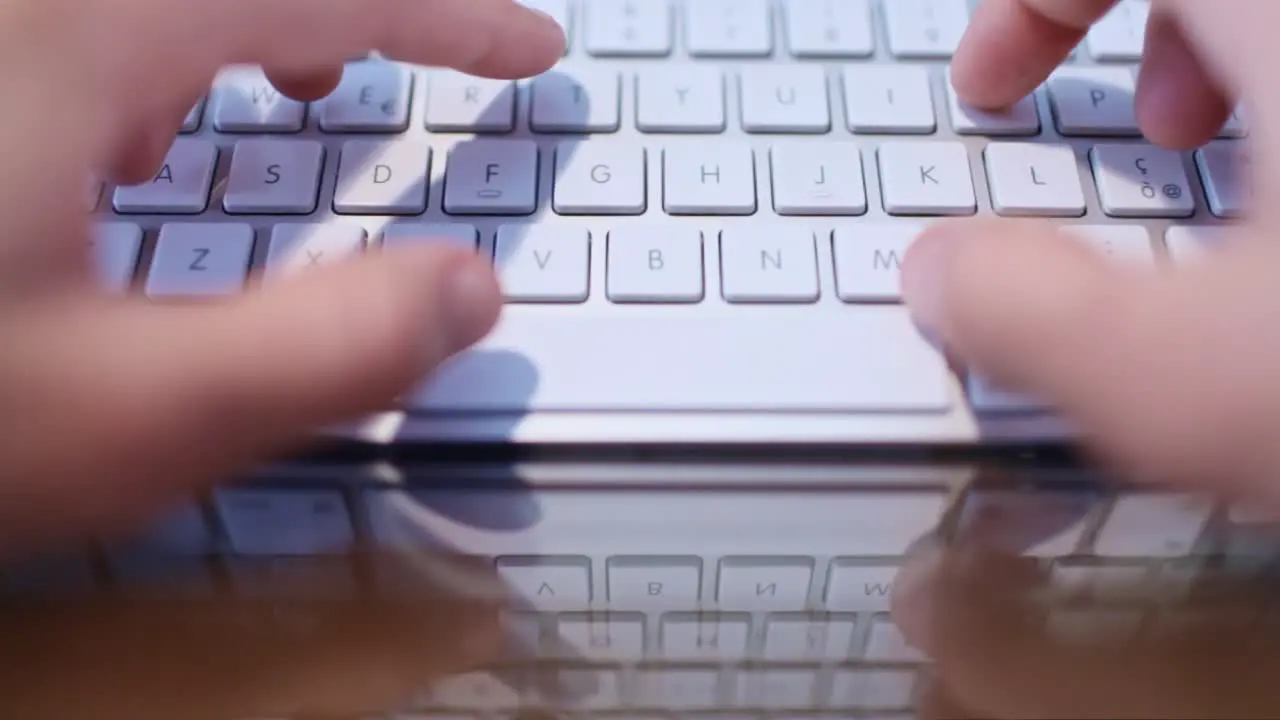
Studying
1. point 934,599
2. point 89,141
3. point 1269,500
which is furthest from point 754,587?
point 89,141

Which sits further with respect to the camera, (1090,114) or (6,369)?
(1090,114)

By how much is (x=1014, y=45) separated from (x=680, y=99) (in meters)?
0.13

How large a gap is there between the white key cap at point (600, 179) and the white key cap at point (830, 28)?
0.29 feet

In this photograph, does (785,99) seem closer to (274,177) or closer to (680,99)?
(680,99)

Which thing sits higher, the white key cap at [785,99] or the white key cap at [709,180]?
the white key cap at [785,99]

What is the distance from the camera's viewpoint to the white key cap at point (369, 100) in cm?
44

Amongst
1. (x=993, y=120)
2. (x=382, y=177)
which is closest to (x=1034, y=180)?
(x=993, y=120)

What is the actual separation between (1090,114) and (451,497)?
0.30m

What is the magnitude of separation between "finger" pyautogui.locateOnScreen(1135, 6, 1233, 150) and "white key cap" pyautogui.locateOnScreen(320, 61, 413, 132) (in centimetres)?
30

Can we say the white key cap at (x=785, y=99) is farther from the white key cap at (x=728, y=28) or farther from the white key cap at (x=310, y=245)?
the white key cap at (x=310, y=245)

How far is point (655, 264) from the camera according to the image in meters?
0.41

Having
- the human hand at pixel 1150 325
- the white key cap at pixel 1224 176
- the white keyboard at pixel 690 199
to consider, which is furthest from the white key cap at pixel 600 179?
the white key cap at pixel 1224 176

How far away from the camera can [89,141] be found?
0.37 metres

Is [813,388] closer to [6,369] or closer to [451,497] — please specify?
[451,497]
